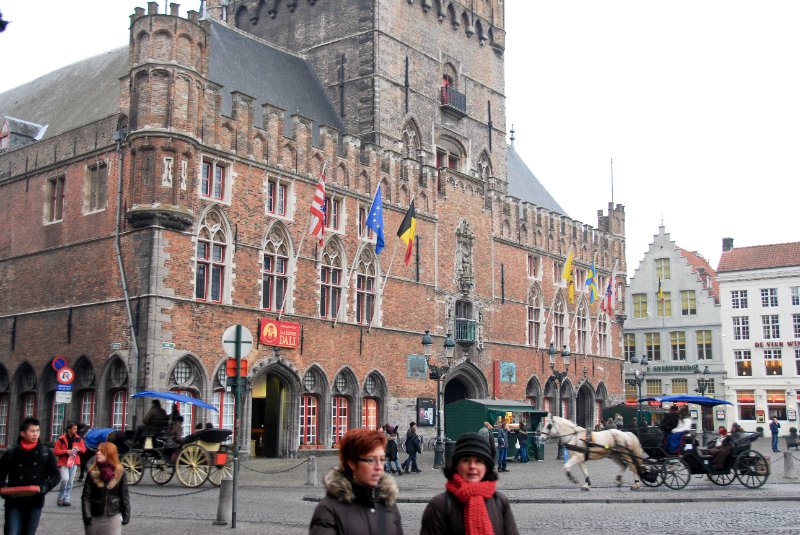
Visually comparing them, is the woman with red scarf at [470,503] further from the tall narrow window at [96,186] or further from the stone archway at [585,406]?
the stone archway at [585,406]

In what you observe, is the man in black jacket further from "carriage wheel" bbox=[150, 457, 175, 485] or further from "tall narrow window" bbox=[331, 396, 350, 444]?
"tall narrow window" bbox=[331, 396, 350, 444]

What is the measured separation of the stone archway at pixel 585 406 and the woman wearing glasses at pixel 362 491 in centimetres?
4078

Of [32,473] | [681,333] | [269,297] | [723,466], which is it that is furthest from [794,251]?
[32,473]

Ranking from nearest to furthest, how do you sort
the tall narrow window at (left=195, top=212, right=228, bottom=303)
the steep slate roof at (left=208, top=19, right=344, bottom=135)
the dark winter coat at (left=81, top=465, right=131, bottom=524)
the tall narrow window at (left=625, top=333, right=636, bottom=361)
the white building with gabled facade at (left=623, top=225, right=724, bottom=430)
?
the dark winter coat at (left=81, top=465, right=131, bottom=524) < the tall narrow window at (left=195, top=212, right=228, bottom=303) < the steep slate roof at (left=208, top=19, right=344, bottom=135) < the white building with gabled facade at (left=623, top=225, right=724, bottom=430) < the tall narrow window at (left=625, top=333, right=636, bottom=361)

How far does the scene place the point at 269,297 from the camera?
2823 cm

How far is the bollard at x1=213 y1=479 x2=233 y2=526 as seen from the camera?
41.0ft

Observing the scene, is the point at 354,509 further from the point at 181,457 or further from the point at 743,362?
the point at 743,362

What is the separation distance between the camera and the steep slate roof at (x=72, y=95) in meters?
30.0

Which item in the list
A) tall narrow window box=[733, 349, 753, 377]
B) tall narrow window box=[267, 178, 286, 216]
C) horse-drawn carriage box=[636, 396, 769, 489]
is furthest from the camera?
tall narrow window box=[733, 349, 753, 377]

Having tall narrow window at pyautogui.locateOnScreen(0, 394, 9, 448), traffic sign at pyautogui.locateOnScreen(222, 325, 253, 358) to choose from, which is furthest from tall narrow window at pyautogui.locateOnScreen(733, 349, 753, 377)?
traffic sign at pyautogui.locateOnScreen(222, 325, 253, 358)

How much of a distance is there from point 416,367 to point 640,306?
29316mm

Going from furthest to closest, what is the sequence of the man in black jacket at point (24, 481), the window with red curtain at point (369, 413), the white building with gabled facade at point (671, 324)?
the white building with gabled facade at point (671, 324) → the window with red curtain at point (369, 413) → the man in black jacket at point (24, 481)

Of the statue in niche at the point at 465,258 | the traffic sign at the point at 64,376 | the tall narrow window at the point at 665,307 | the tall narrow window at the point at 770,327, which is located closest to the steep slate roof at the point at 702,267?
the tall narrow window at the point at 665,307

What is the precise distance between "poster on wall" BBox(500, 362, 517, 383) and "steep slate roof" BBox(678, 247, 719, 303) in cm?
2247
